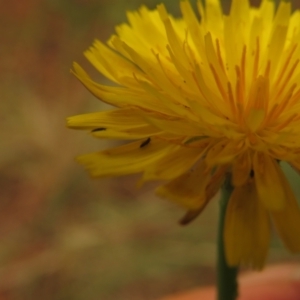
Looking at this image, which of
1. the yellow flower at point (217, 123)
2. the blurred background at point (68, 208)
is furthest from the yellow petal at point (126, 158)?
the blurred background at point (68, 208)

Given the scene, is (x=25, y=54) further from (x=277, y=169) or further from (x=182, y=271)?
(x=277, y=169)

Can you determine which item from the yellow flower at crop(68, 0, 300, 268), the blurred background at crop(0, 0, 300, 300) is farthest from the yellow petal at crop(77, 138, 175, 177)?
the blurred background at crop(0, 0, 300, 300)

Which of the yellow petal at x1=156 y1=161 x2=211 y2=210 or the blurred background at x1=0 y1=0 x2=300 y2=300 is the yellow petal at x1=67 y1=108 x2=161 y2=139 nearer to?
the yellow petal at x1=156 y1=161 x2=211 y2=210

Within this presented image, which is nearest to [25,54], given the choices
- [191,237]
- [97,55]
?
[191,237]

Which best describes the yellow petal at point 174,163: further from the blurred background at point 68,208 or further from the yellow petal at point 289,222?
the blurred background at point 68,208

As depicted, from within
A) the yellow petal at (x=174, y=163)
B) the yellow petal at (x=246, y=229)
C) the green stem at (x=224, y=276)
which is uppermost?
the yellow petal at (x=174, y=163)

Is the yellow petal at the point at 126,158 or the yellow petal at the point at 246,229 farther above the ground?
the yellow petal at the point at 126,158
